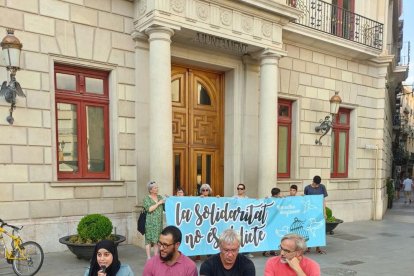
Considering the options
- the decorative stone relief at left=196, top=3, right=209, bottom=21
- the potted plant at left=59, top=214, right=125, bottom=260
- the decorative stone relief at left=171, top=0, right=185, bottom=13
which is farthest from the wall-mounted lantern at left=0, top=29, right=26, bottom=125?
the decorative stone relief at left=196, top=3, right=209, bottom=21

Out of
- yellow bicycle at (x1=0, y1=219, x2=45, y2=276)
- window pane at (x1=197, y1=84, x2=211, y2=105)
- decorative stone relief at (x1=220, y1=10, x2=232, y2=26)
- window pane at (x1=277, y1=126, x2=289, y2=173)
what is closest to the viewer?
yellow bicycle at (x1=0, y1=219, x2=45, y2=276)

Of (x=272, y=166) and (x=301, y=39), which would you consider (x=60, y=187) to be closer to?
(x=272, y=166)

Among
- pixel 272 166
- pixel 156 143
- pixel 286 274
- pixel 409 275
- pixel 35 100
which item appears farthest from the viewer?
pixel 272 166

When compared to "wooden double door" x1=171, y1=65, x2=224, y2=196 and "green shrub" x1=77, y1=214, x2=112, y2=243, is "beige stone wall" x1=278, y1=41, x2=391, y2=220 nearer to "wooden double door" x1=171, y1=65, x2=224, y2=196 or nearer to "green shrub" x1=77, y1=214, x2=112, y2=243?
"wooden double door" x1=171, y1=65, x2=224, y2=196

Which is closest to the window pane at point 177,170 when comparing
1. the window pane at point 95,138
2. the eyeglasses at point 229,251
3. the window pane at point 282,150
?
the window pane at point 95,138

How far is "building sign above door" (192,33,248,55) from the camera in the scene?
960 cm

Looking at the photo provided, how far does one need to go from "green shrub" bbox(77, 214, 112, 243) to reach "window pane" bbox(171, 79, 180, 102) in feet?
14.7

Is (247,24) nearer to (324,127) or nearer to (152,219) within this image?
(324,127)

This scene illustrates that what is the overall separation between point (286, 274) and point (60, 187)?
6.10 meters

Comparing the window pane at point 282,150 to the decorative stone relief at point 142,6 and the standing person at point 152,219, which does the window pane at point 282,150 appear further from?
the standing person at point 152,219

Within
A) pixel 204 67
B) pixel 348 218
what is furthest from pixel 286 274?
pixel 348 218

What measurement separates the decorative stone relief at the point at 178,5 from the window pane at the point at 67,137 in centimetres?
341

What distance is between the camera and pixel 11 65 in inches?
275

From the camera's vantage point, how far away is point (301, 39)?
40.4 ft
